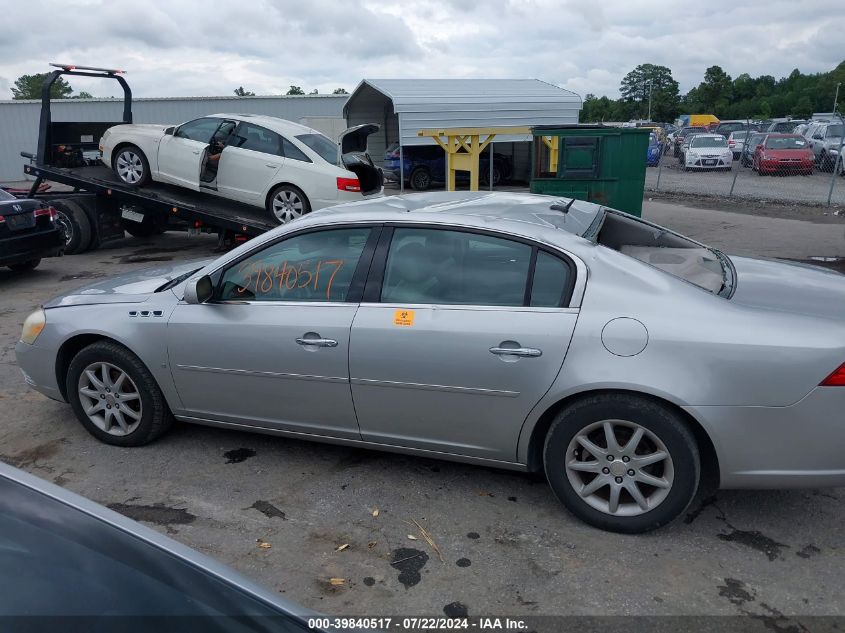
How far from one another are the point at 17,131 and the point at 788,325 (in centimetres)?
3292

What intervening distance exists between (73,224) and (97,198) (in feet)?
1.84

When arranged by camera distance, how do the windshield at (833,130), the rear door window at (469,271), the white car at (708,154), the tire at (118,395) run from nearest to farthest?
the rear door window at (469,271) → the tire at (118,395) → the windshield at (833,130) → the white car at (708,154)

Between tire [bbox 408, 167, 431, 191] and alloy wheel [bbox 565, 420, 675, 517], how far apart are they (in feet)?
64.9

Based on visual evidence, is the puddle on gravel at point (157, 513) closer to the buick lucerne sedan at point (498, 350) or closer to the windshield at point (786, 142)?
the buick lucerne sedan at point (498, 350)

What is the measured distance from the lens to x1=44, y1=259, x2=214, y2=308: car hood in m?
4.25

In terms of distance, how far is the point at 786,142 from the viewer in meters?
21.6

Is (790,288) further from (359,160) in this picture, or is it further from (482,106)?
(482,106)

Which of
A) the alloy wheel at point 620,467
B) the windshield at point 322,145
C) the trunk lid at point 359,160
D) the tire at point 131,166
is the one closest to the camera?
the alloy wheel at point 620,467

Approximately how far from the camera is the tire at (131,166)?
10.9 metres

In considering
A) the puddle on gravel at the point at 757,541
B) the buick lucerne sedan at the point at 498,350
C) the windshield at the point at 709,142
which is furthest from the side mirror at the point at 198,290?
the windshield at the point at 709,142

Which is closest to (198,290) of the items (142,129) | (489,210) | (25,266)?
(489,210)

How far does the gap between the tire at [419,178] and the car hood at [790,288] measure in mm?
18655

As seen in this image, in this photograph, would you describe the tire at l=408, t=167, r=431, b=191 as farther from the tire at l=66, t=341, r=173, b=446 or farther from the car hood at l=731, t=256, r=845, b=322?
the tire at l=66, t=341, r=173, b=446

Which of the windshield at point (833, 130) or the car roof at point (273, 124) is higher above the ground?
the windshield at point (833, 130)
